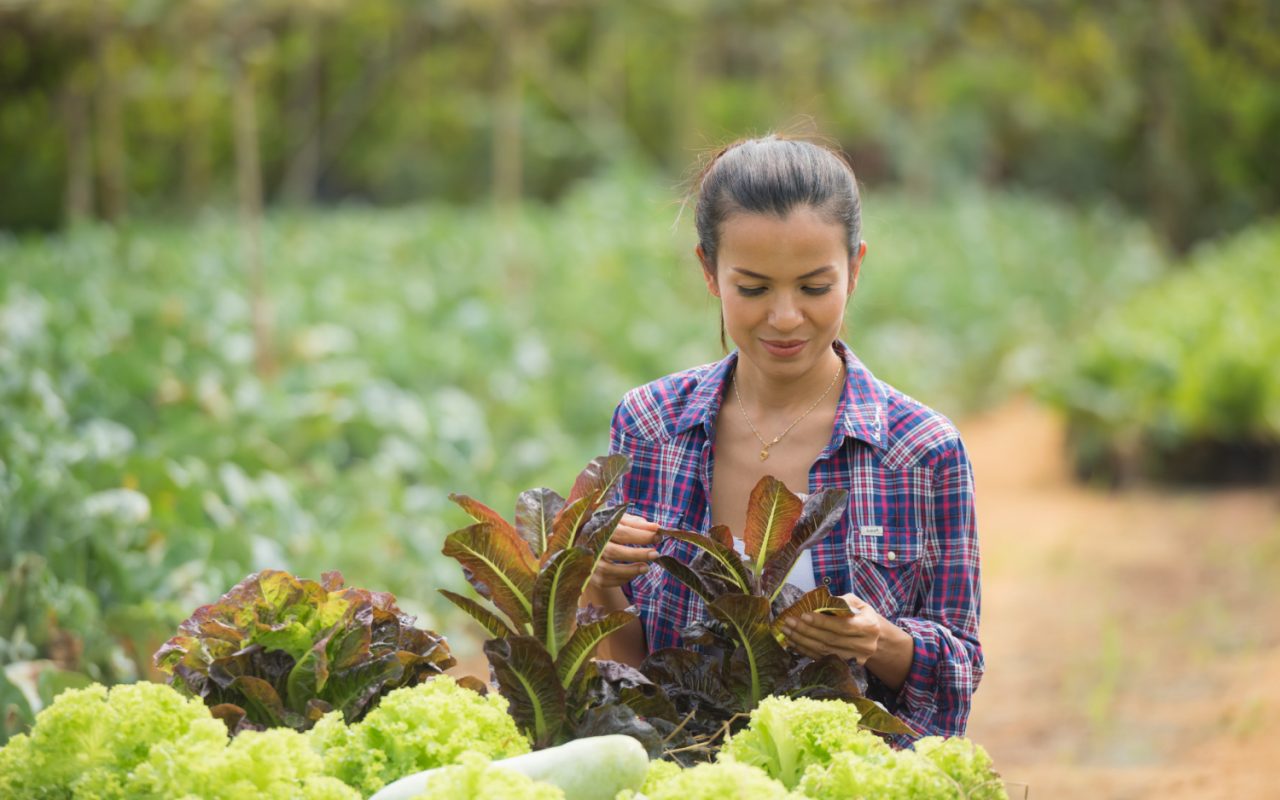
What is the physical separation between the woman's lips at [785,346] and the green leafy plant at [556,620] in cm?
32

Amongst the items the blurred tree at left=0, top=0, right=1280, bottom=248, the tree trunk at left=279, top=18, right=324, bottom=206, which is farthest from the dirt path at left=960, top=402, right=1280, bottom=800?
the tree trunk at left=279, top=18, right=324, bottom=206

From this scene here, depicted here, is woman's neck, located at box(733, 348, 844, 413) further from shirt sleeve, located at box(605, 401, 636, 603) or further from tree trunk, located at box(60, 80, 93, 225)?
tree trunk, located at box(60, 80, 93, 225)

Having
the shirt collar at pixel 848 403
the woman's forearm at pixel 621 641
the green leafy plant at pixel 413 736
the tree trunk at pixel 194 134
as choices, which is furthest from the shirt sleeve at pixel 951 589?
the tree trunk at pixel 194 134

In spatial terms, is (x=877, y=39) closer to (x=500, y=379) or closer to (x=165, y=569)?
(x=500, y=379)

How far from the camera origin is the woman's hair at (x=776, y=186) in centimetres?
235

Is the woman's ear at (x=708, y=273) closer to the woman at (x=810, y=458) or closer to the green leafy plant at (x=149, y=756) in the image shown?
the woman at (x=810, y=458)

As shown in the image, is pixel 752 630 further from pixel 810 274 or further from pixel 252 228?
pixel 252 228

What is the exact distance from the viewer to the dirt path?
5.49m

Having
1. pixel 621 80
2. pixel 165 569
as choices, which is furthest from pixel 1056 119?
pixel 165 569

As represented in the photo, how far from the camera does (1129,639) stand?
23.8 ft

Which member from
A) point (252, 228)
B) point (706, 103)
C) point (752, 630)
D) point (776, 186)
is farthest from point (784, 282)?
point (706, 103)

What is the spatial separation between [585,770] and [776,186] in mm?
972

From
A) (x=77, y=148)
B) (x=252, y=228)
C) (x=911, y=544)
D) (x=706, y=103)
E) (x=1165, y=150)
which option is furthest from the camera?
(x=706, y=103)

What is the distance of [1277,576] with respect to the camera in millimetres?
8156
